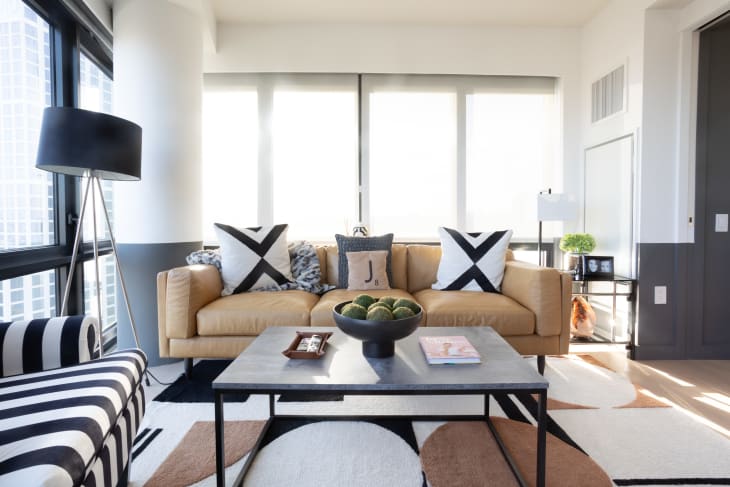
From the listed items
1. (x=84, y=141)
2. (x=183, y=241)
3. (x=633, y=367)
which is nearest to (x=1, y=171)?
(x=84, y=141)

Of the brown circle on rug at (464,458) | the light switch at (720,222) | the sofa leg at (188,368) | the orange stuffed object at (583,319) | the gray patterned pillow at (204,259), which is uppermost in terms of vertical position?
the light switch at (720,222)

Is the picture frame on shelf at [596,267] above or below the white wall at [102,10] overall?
below

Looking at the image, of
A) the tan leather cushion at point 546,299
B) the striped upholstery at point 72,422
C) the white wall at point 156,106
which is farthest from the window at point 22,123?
the tan leather cushion at point 546,299

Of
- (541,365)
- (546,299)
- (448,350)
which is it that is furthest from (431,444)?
(546,299)

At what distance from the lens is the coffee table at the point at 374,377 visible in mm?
1120

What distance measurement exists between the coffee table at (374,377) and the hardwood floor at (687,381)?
4.07 ft

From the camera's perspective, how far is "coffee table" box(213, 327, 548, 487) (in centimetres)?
112

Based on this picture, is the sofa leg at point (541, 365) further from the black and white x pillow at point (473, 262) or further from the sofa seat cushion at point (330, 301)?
the sofa seat cushion at point (330, 301)

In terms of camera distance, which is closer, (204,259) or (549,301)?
(549,301)

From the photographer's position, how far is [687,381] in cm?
229

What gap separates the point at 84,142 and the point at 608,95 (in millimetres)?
3671

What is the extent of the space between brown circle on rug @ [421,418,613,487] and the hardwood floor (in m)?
0.87

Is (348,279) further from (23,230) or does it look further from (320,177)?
(23,230)

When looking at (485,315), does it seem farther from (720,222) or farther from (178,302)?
(720,222)
